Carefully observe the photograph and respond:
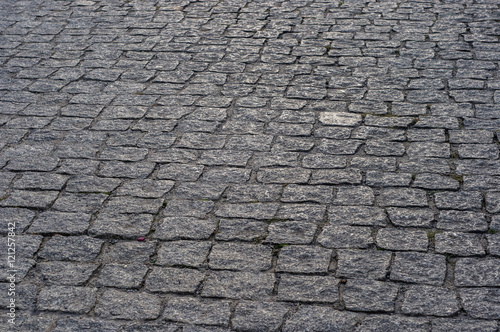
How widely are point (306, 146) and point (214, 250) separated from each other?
1.50 meters

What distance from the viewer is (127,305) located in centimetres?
357

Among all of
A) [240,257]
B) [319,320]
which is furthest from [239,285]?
[319,320]

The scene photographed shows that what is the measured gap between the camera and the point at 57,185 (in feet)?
15.4

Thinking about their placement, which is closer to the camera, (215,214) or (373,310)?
(373,310)

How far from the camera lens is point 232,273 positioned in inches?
149

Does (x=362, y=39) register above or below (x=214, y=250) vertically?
below

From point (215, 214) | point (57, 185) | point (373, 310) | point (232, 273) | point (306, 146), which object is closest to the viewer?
point (373, 310)

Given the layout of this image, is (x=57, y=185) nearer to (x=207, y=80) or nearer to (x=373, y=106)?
(x=207, y=80)

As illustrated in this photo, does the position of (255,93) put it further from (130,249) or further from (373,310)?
(373,310)

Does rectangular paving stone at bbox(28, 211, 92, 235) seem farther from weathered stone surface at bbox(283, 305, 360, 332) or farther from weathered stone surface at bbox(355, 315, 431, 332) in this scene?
weathered stone surface at bbox(355, 315, 431, 332)

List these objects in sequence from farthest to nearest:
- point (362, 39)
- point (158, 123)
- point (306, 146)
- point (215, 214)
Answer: point (362, 39) → point (158, 123) → point (306, 146) → point (215, 214)

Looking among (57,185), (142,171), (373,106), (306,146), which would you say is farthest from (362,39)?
(57,185)

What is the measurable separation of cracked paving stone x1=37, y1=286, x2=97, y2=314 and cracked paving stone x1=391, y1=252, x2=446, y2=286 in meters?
1.74

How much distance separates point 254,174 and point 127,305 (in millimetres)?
1576
